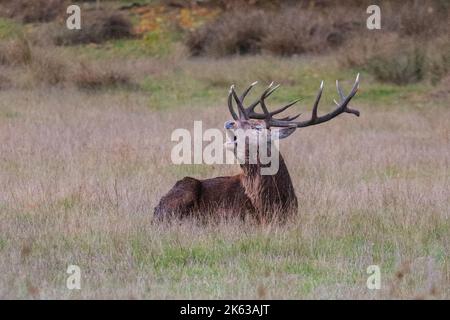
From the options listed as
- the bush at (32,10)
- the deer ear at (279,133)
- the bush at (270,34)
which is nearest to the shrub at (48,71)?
the bush at (270,34)

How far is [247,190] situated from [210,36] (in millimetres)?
18278

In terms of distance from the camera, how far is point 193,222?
29.5 ft

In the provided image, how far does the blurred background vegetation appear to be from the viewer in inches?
835

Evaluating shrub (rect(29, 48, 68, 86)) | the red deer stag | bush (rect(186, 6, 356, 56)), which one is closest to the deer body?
the red deer stag

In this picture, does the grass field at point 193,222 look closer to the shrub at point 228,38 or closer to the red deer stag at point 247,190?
the red deer stag at point 247,190

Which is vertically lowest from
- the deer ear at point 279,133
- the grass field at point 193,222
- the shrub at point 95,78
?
the grass field at point 193,222

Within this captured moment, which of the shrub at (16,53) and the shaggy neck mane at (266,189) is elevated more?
the shrub at (16,53)

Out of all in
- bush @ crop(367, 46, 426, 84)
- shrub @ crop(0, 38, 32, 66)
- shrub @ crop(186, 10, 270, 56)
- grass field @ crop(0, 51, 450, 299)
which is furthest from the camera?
shrub @ crop(186, 10, 270, 56)

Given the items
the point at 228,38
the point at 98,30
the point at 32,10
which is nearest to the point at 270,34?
the point at 228,38

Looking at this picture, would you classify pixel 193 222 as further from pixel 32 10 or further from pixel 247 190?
pixel 32 10

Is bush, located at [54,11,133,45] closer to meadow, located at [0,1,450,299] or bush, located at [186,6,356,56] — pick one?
bush, located at [186,6,356,56]

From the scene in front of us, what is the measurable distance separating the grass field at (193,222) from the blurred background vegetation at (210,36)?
94.0 inches

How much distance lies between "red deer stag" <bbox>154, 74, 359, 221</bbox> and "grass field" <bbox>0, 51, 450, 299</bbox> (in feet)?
0.72

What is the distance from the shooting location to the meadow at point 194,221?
730cm
